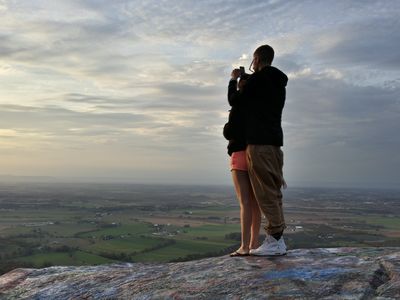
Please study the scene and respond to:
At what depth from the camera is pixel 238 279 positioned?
4.86m

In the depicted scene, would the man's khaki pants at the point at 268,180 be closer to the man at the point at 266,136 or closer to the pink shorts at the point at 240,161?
the man at the point at 266,136

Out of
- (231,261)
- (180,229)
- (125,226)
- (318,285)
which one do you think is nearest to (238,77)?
(231,261)

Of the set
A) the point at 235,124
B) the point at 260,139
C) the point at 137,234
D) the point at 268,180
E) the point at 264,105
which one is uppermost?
the point at 264,105

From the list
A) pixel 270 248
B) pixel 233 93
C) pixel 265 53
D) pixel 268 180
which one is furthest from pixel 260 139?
pixel 270 248

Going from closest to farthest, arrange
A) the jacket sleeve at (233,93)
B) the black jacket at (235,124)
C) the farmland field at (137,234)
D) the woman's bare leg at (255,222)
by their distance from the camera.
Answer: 1. the jacket sleeve at (233,93)
2. the black jacket at (235,124)
3. the woman's bare leg at (255,222)
4. the farmland field at (137,234)

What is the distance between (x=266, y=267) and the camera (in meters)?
5.13

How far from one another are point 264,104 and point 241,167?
906 millimetres

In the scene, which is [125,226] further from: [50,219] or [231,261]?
[231,261]

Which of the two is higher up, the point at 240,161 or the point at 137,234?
the point at 240,161

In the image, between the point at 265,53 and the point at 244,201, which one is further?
the point at 244,201

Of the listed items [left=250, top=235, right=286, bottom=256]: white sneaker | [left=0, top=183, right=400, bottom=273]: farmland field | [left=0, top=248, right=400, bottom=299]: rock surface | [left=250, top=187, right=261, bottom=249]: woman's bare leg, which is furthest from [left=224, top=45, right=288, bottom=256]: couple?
[left=0, top=183, right=400, bottom=273]: farmland field

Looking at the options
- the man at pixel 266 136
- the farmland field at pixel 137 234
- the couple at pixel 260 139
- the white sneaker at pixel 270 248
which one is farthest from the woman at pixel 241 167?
the farmland field at pixel 137 234

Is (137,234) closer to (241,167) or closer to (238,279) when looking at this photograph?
(241,167)

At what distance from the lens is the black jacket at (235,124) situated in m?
5.65
